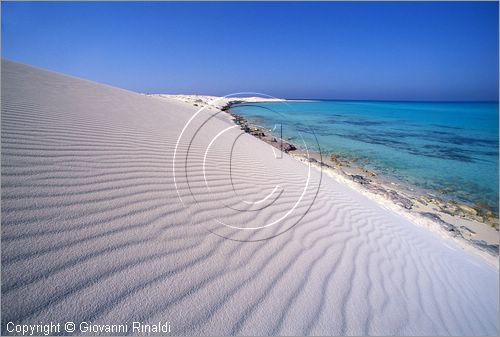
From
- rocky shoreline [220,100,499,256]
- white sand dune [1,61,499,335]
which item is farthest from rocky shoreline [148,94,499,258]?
white sand dune [1,61,499,335]

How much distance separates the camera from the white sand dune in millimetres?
1633

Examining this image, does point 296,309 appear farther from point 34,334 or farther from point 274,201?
point 274,201

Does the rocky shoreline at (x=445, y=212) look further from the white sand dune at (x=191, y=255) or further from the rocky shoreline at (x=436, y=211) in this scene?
the white sand dune at (x=191, y=255)

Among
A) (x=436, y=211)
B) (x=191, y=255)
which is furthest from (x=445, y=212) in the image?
(x=191, y=255)

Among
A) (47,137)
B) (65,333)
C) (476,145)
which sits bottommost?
(476,145)

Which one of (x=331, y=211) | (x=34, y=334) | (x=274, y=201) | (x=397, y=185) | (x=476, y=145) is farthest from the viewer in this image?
(x=476, y=145)

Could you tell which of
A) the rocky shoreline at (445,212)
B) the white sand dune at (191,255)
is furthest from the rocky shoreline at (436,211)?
the white sand dune at (191,255)

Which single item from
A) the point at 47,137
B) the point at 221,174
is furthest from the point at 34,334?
the point at 221,174

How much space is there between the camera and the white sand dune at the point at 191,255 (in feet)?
5.36

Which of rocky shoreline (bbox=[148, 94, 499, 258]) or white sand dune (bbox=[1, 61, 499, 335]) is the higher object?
white sand dune (bbox=[1, 61, 499, 335])

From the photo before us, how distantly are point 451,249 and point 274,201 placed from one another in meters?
3.43

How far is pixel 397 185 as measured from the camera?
9.32m

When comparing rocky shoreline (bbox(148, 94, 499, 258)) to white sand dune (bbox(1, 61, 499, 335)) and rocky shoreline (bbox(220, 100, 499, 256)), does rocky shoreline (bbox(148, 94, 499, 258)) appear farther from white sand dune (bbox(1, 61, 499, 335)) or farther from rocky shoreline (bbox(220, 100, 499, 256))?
white sand dune (bbox(1, 61, 499, 335))

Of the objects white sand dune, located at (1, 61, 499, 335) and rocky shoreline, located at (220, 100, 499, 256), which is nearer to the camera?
white sand dune, located at (1, 61, 499, 335)
